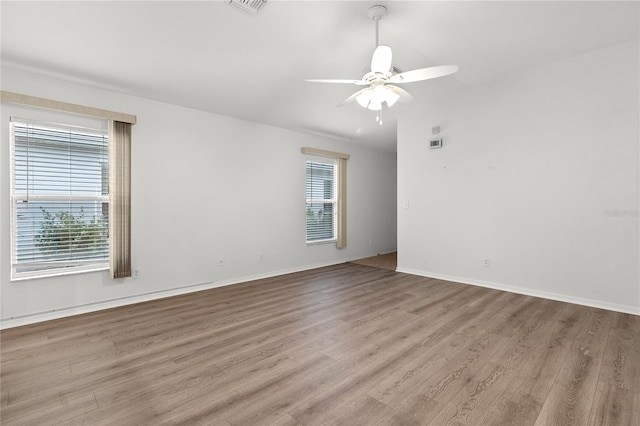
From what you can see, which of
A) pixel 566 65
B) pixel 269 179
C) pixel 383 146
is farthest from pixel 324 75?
pixel 383 146

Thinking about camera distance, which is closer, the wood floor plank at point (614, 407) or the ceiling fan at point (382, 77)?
the wood floor plank at point (614, 407)

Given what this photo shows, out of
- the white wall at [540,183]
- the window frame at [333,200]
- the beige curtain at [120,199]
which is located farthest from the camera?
the window frame at [333,200]

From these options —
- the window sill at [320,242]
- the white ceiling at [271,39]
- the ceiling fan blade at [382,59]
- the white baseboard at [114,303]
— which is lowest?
the white baseboard at [114,303]

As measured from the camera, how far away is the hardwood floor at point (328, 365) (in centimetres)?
168

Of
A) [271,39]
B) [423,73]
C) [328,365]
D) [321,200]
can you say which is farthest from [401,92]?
[321,200]

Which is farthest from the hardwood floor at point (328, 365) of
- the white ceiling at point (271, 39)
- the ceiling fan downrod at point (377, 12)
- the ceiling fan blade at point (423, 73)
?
the ceiling fan downrod at point (377, 12)

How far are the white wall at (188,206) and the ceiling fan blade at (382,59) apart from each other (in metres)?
2.81

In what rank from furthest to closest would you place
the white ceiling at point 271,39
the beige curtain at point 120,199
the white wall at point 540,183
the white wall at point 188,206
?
1. the beige curtain at point 120,199
2. the white wall at point 540,183
3. the white wall at point 188,206
4. the white ceiling at point 271,39

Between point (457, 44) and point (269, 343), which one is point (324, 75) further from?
point (269, 343)

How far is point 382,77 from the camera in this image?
2482mm

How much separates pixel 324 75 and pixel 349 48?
1.87 ft

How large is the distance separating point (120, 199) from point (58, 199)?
555mm

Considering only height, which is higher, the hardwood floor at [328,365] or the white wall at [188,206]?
the white wall at [188,206]

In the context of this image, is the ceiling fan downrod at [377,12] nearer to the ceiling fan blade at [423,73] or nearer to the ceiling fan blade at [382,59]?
the ceiling fan blade at [382,59]
